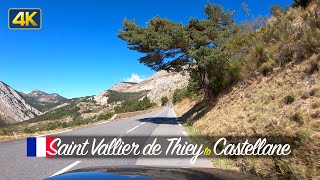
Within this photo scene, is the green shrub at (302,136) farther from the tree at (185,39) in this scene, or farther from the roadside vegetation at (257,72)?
the tree at (185,39)

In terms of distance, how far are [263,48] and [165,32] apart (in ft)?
31.1

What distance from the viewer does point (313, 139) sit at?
234 inches

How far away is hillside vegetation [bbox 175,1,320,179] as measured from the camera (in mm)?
6102

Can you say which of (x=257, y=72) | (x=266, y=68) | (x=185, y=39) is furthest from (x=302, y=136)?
(x=185, y=39)

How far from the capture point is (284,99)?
9.85 m

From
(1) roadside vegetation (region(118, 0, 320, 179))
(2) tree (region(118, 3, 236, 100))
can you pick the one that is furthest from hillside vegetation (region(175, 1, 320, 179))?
(2) tree (region(118, 3, 236, 100))

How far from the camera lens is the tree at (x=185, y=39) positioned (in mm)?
22875

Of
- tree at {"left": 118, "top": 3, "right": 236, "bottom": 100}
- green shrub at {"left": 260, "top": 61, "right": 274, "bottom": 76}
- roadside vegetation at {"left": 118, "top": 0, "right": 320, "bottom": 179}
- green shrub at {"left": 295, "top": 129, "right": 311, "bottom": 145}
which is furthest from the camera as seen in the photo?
A: tree at {"left": 118, "top": 3, "right": 236, "bottom": 100}

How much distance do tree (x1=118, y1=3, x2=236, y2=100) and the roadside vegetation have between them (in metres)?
0.07

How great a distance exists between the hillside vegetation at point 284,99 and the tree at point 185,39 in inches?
166

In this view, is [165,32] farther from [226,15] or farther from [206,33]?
[226,15]

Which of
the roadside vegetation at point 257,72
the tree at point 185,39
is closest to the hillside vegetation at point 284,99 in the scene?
the roadside vegetation at point 257,72

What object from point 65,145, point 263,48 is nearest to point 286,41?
point 263,48

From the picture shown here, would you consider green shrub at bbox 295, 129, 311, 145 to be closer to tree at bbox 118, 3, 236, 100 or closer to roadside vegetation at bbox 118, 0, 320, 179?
roadside vegetation at bbox 118, 0, 320, 179
